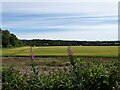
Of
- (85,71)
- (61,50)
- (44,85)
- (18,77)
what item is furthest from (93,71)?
(61,50)

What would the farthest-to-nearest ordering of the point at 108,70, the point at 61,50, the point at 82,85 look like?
1. the point at 61,50
2. the point at 108,70
3. the point at 82,85

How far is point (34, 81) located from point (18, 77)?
63cm

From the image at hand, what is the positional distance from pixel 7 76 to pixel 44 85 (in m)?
1.14

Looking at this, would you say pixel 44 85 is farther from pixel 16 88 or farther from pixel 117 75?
pixel 117 75

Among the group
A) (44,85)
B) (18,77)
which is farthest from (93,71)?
(18,77)

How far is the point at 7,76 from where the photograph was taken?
7758 millimetres

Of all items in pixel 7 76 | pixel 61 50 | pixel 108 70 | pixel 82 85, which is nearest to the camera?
pixel 82 85

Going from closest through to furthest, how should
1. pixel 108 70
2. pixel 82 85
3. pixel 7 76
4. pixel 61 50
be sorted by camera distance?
pixel 82 85
pixel 108 70
pixel 7 76
pixel 61 50

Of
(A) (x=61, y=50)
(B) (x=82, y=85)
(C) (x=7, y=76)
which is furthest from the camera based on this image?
(A) (x=61, y=50)

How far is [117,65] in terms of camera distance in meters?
7.41

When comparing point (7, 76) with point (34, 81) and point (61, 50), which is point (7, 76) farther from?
point (61, 50)

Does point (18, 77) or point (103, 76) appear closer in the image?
point (103, 76)

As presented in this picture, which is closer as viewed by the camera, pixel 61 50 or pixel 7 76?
pixel 7 76

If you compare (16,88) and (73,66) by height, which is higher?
(73,66)
